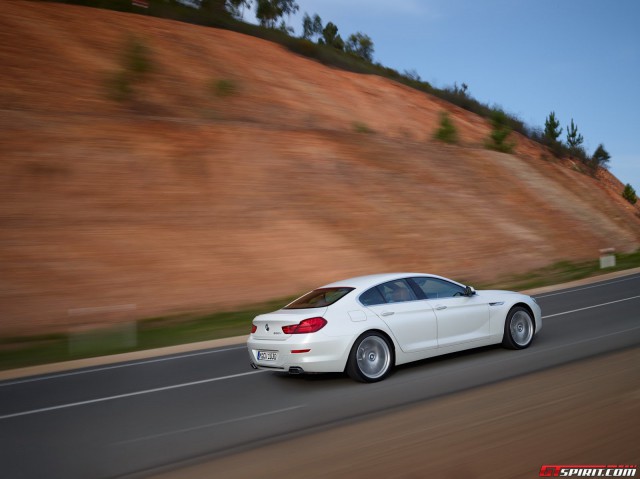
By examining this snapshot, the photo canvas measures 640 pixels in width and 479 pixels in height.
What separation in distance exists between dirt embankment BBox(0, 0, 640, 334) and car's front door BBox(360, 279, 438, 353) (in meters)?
8.66

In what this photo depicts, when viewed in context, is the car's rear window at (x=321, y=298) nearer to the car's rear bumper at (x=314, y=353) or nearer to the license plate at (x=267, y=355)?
the car's rear bumper at (x=314, y=353)

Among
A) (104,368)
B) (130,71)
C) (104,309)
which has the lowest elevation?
(104,368)

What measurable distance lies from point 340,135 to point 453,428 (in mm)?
25894

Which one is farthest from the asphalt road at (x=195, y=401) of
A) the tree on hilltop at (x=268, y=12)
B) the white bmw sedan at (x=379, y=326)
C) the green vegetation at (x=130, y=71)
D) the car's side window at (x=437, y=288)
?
the tree on hilltop at (x=268, y=12)

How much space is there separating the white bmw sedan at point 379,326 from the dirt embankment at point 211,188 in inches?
327

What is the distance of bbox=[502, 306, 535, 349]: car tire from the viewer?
938cm

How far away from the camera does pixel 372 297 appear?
8398mm

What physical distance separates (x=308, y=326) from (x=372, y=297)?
104 cm

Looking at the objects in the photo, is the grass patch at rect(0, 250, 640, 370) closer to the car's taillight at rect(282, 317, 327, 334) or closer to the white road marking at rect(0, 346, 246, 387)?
the white road marking at rect(0, 346, 246, 387)

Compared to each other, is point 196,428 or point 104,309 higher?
point 104,309

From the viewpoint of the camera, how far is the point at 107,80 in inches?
1069

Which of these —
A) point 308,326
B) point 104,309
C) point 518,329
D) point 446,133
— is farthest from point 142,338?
point 446,133

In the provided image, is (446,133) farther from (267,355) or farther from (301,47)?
(267,355)

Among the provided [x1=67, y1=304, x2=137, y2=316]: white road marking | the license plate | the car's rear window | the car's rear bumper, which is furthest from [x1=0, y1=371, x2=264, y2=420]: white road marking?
[x1=67, y1=304, x2=137, y2=316]: white road marking
